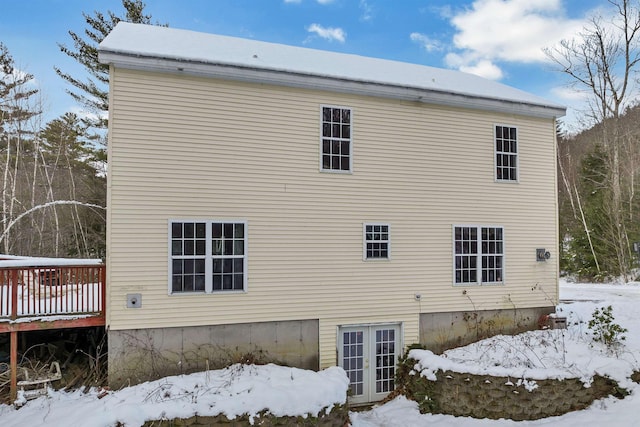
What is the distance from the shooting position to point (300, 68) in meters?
9.10

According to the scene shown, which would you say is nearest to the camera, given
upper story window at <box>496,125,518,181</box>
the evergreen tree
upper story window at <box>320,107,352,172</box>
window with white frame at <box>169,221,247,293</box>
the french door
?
window with white frame at <box>169,221,247,293</box>

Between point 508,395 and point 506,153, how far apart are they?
6160mm

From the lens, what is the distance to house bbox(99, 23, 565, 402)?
26.3 ft

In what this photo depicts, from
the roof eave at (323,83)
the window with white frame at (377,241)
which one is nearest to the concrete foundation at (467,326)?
the window with white frame at (377,241)

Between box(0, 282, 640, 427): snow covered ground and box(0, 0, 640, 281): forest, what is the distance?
13282mm

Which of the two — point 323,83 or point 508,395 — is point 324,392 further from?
point 323,83

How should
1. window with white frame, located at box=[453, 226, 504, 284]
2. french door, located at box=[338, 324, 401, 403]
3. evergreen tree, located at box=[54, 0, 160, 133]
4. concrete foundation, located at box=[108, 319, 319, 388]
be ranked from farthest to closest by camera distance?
evergreen tree, located at box=[54, 0, 160, 133] < window with white frame, located at box=[453, 226, 504, 284] < french door, located at box=[338, 324, 401, 403] < concrete foundation, located at box=[108, 319, 319, 388]

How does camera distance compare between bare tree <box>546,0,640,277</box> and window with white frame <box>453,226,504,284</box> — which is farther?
bare tree <box>546,0,640,277</box>

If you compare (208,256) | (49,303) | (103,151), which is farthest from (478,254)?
(103,151)

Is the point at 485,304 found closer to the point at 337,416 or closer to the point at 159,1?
the point at 337,416

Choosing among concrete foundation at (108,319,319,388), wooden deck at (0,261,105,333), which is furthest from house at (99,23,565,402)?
wooden deck at (0,261,105,333)

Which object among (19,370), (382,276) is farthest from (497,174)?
(19,370)

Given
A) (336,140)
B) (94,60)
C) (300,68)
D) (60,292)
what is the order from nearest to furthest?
1. (60,292)
2. (300,68)
3. (336,140)
4. (94,60)

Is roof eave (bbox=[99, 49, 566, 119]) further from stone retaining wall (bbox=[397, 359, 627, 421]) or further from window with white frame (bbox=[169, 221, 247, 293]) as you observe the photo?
stone retaining wall (bbox=[397, 359, 627, 421])
